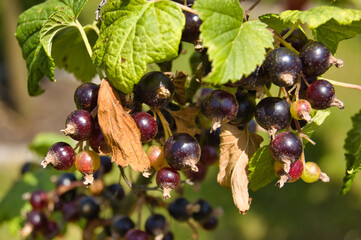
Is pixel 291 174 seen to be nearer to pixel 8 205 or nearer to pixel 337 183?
pixel 8 205

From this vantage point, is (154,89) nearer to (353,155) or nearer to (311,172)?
(311,172)

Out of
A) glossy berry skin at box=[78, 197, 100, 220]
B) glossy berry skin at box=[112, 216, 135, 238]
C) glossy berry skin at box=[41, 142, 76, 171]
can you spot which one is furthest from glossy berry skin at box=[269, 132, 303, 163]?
glossy berry skin at box=[78, 197, 100, 220]

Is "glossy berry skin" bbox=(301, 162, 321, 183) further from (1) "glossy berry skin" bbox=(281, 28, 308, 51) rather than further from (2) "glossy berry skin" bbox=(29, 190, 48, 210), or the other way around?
(2) "glossy berry skin" bbox=(29, 190, 48, 210)

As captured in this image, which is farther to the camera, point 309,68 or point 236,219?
point 236,219

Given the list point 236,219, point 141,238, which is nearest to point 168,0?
point 141,238

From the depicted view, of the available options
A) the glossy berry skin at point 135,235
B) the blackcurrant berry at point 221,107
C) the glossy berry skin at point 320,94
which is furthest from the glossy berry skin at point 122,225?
the glossy berry skin at point 320,94
